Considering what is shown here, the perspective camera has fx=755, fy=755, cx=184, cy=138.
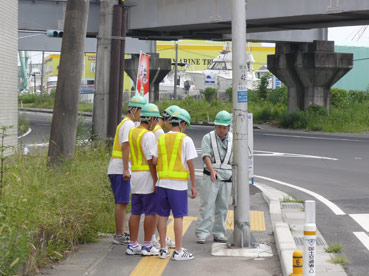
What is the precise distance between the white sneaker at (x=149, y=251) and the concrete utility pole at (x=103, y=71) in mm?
6253

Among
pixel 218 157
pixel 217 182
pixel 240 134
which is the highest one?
pixel 240 134

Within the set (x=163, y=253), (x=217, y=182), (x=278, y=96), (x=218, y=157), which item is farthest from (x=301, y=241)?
(x=278, y=96)

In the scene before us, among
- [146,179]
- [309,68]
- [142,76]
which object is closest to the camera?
[146,179]

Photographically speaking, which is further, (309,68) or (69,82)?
(309,68)

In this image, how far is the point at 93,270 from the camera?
8.43 meters

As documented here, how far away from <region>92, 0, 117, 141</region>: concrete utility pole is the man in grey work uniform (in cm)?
520

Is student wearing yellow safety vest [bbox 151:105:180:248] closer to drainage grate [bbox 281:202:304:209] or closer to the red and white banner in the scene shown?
the red and white banner

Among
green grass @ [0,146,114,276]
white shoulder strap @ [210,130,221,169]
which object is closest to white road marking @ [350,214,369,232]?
white shoulder strap @ [210,130,221,169]

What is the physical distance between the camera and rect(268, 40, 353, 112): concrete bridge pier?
39281 millimetres

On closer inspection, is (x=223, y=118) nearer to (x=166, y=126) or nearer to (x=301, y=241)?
(x=166, y=126)

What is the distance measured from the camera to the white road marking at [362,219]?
1152cm

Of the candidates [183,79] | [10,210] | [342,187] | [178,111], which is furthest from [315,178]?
[183,79]

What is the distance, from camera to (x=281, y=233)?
9969mm

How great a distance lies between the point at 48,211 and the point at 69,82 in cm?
376
